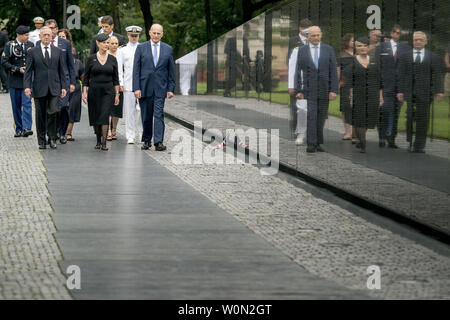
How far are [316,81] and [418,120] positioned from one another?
163 inches

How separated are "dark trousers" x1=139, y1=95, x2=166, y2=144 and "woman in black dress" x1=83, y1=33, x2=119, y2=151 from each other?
57 centimetres

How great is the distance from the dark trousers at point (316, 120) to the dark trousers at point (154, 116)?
3.68 meters

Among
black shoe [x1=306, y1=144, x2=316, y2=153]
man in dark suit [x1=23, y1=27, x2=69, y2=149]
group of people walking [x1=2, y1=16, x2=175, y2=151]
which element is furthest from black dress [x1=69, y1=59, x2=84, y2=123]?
black shoe [x1=306, y1=144, x2=316, y2=153]

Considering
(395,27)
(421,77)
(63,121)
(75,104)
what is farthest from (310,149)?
(75,104)

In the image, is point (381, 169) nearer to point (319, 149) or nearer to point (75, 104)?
point (319, 149)

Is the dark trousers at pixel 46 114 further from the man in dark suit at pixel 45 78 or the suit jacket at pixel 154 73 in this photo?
the suit jacket at pixel 154 73

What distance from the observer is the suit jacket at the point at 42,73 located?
1672cm

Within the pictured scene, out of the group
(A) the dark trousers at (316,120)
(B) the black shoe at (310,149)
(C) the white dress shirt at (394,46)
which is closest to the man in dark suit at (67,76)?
(A) the dark trousers at (316,120)

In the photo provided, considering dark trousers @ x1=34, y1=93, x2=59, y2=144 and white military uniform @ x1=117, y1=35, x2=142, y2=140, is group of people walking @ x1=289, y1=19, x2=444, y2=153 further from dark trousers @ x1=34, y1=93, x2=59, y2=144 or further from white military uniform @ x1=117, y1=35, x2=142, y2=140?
white military uniform @ x1=117, y1=35, x2=142, y2=140

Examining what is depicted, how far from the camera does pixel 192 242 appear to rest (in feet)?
28.1

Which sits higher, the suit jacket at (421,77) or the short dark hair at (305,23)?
the short dark hair at (305,23)

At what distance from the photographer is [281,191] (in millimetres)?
12164

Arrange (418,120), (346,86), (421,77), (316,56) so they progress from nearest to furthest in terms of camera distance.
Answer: (421,77), (418,120), (346,86), (316,56)
